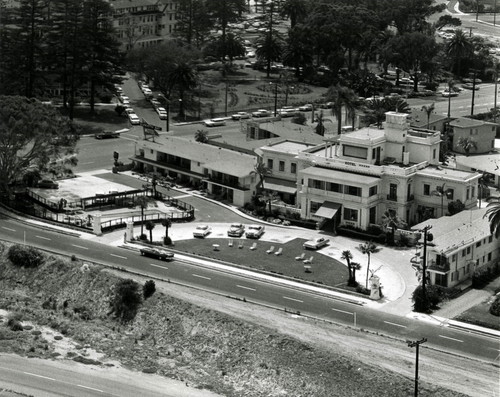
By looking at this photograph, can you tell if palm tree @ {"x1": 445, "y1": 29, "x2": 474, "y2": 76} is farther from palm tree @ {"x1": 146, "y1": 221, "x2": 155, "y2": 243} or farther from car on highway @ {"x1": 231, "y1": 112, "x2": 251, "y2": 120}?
palm tree @ {"x1": 146, "y1": 221, "x2": 155, "y2": 243}

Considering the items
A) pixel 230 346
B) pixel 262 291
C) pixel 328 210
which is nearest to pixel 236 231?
pixel 328 210

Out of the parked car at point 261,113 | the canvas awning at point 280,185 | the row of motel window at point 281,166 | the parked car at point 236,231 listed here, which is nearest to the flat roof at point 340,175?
the canvas awning at point 280,185

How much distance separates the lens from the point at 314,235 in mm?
115500

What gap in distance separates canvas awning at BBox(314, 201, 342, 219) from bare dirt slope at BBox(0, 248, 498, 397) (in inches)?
852

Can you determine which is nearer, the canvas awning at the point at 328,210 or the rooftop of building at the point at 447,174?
the canvas awning at the point at 328,210

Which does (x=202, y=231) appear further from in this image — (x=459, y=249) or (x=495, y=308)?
(x=495, y=308)

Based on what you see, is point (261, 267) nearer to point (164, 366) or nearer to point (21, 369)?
point (164, 366)

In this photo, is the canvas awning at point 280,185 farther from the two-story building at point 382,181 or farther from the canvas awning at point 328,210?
the canvas awning at point 328,210

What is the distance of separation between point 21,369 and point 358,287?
2986 cm

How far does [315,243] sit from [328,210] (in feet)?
20.9

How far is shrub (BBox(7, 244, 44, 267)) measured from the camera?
10781 centimetres

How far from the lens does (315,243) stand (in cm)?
11144

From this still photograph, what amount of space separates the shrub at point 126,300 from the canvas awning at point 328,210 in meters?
24.2

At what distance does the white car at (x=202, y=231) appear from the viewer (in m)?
114
